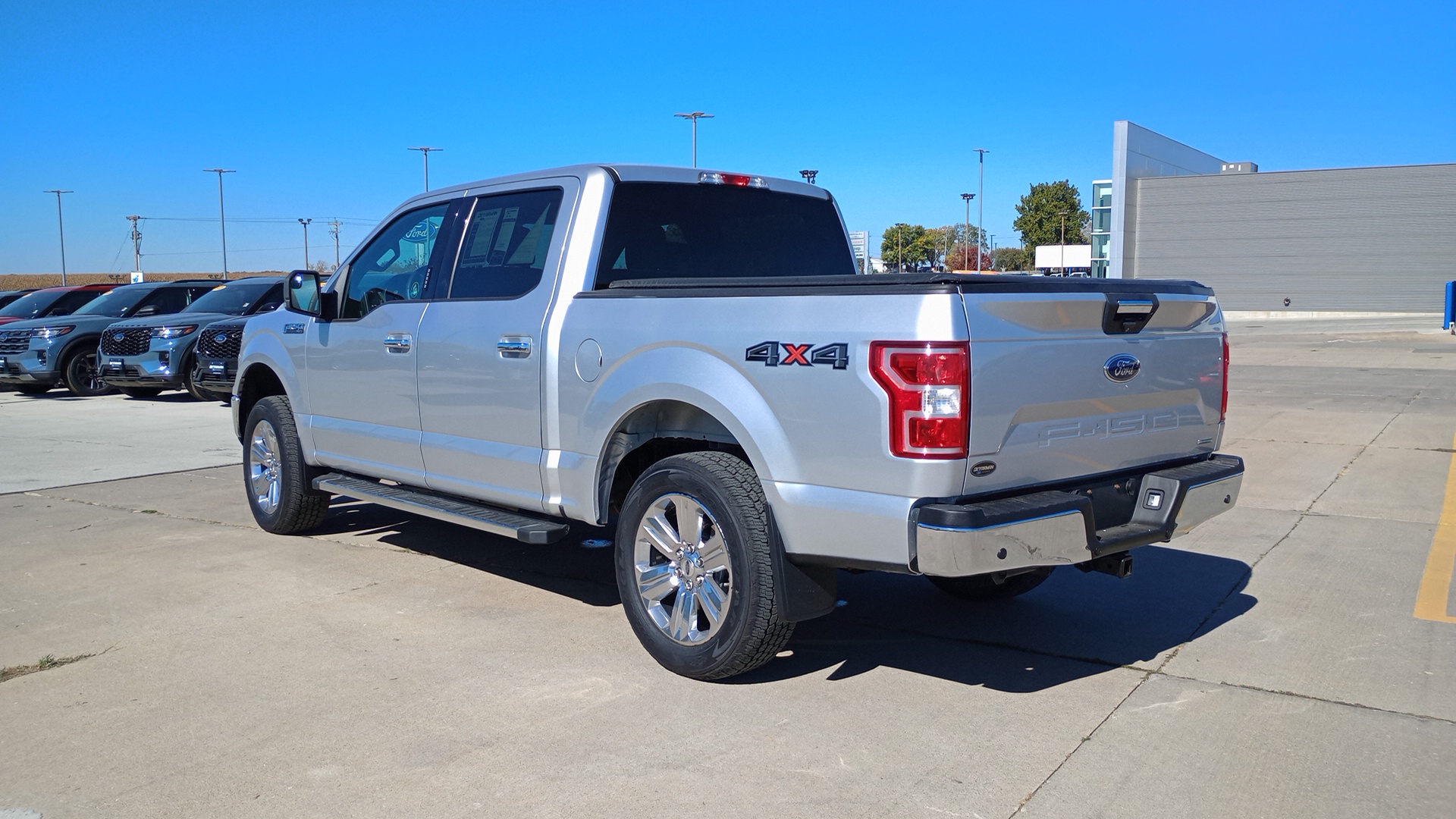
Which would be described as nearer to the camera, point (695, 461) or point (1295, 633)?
point (695, 461)

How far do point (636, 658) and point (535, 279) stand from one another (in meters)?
1.80

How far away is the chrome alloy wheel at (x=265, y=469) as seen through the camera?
718 centimetres

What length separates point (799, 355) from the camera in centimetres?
398

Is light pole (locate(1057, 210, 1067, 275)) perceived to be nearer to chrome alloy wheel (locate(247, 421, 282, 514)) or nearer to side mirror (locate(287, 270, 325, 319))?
chrome alloy wheel (locate(247, 421, 282, 514))

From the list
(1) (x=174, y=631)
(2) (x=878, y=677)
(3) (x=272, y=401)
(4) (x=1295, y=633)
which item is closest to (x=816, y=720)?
(2) (x=878, y=677)

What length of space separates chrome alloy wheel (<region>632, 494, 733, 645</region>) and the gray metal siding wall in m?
54.6

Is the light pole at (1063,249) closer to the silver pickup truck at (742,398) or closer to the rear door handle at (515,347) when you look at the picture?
the silver pickup truck at (742,398)

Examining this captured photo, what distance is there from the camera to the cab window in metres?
6.11

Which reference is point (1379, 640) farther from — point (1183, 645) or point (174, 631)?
point (174, 631)

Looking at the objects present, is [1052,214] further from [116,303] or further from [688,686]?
[688,686]

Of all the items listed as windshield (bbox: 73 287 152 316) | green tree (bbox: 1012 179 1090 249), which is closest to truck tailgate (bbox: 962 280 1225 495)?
windshield (bbox: 73 287 152 316)

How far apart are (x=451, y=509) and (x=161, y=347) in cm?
1275

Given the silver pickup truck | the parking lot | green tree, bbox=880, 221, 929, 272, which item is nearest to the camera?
the parking lot

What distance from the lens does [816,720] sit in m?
4.11
